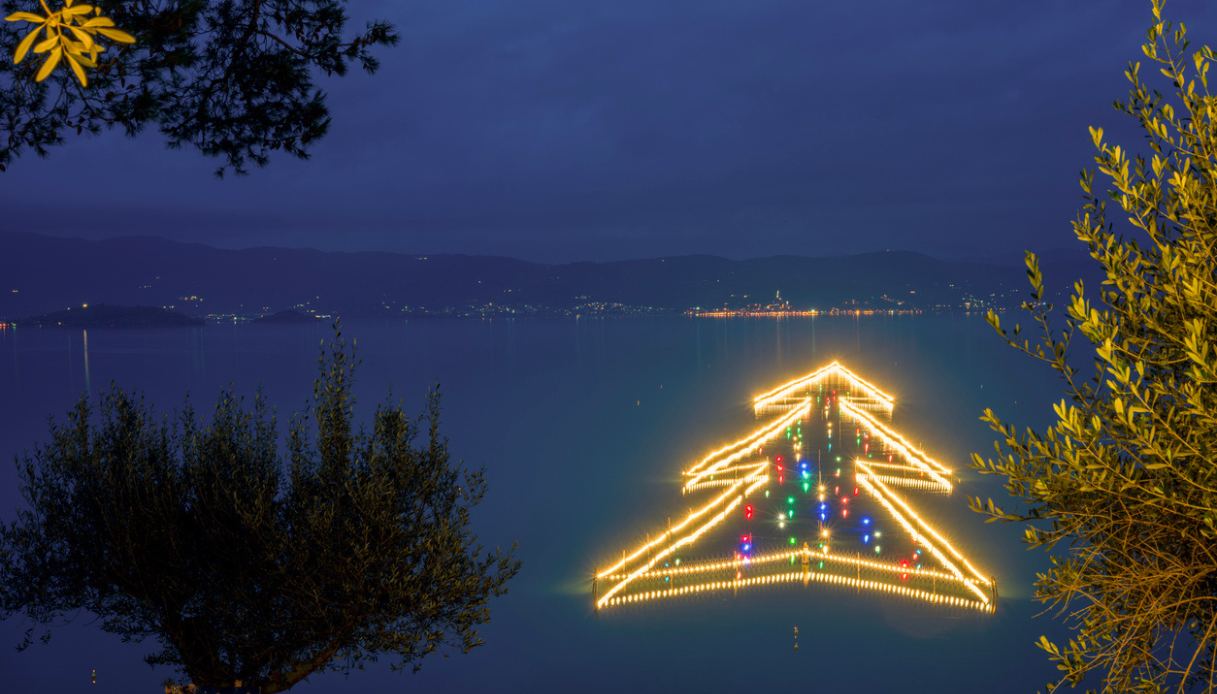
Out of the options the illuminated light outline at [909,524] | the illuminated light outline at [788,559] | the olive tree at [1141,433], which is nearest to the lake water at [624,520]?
the illuminated light outline at [909,524]

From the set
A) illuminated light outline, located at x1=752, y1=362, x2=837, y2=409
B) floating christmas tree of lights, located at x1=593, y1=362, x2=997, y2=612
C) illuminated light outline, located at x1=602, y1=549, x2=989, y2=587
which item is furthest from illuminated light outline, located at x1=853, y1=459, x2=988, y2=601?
illuminated light outline, located at x1=752, y1=362, x2=837, y2=409

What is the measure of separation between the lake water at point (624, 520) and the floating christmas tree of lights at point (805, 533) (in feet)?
3.18

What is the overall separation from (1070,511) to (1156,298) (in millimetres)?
1402

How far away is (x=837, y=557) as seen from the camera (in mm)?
33156

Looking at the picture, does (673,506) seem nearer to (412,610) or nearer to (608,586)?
(608,586)

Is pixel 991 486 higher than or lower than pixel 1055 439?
lower

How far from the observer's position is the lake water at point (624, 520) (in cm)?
2656

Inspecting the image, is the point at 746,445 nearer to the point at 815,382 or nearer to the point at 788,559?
the point at 788,559

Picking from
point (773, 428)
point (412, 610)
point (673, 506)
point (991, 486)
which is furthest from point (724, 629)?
point (773, 428)

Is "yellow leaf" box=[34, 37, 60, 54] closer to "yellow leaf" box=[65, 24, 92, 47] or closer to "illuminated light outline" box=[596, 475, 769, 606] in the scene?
"yellow leaf" box=[65, 24, 92, 47]

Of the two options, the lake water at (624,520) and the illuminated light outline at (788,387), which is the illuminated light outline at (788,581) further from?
the illuminated light outline at (788,387)

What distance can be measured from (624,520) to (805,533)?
29.8ft

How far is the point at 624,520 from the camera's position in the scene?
4191 centimetres

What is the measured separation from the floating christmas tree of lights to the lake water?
3.18 ft
